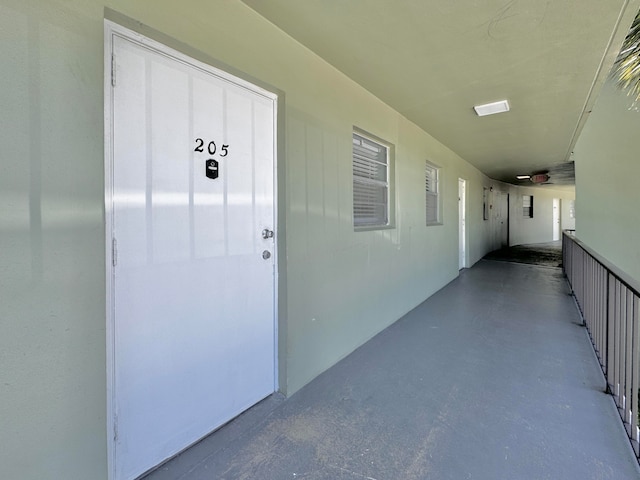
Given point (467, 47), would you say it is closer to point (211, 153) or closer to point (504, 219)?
point (211, 153)

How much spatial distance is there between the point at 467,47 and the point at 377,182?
1.52 metres

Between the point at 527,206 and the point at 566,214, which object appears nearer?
the point at 527,206

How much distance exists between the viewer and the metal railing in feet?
5.75

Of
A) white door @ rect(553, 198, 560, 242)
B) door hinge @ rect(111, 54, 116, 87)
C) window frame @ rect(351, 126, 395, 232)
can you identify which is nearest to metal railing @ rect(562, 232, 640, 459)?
window frame @ rect(351, 126, 395, 232)

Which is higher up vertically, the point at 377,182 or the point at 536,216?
the point at 536,216

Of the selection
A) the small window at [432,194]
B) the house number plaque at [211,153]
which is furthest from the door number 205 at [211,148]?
the small window at [432,194]

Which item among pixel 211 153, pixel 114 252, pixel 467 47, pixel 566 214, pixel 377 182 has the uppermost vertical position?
pixel 467 47

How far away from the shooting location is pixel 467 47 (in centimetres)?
222

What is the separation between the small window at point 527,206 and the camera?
13.4 meters

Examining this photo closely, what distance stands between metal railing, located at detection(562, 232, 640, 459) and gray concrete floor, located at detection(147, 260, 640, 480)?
113 millimetres

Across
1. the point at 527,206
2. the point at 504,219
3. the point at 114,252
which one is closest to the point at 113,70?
the point at 114,252

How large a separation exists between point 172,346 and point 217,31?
167 centimetres

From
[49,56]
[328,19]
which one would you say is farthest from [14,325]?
[328,19]

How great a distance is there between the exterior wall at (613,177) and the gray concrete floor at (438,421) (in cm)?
245
